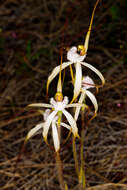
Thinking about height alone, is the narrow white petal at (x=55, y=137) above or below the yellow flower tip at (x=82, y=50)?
below

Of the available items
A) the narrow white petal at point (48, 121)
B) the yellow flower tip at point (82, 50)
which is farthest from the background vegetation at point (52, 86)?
the narrow white petal at point (48, 121)

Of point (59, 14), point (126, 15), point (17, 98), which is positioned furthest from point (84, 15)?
point (17, 98)

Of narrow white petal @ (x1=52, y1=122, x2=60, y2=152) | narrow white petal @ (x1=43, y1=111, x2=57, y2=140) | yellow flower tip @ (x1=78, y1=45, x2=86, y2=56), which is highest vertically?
yellow flower tip @ (x1=78, y1=45, x2=86, y2=56)

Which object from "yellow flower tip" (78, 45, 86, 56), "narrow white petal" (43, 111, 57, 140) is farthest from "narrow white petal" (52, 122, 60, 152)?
"yellow flower tip" (78, 45, 86, 56)

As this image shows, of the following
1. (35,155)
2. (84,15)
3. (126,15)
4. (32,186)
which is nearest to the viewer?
(32,186)

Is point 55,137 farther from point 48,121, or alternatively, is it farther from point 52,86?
point 52,86

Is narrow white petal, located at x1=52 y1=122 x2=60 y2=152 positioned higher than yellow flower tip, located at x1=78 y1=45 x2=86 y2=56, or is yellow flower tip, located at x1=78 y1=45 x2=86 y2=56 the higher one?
yellow flower tip, located at x1=78 y1=45 x2=86 y2=56

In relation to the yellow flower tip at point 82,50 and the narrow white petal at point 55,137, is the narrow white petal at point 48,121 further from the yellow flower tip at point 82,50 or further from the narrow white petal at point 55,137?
the yellow flower tip at point 82,50

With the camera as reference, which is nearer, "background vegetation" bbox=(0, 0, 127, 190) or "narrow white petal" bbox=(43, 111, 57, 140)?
"narrow white petal" bbox=(43, 111, 57, 140)

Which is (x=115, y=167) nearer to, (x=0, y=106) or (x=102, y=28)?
(x=0, y=106)

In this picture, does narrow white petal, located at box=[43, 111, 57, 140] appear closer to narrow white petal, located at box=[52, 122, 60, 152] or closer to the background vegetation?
narrow white petal, located at box=[52, 122, 60, 152]

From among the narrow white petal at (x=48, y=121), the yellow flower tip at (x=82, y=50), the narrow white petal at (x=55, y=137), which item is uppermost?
the yellow flower tip at (x=82, y=50)
